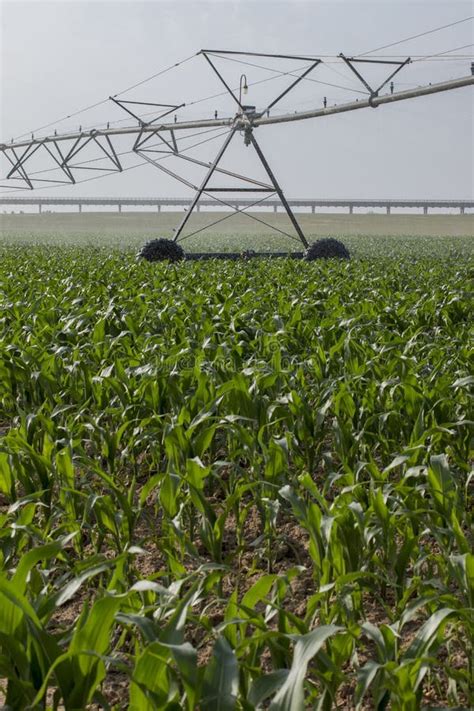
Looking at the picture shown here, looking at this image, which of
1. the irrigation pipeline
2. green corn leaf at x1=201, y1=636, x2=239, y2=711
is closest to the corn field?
green corn leaf at x1=201, y1=636, x2=239, y2=711

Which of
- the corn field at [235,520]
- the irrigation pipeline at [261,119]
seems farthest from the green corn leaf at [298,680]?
the irrigation pipeline at [261,119]

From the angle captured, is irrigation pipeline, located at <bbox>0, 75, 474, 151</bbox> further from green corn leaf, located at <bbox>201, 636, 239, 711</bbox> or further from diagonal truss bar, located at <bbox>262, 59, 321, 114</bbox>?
green corn leaf, located at <bbox>201, 636, 239, 711</bbox>

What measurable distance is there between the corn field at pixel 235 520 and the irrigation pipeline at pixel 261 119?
7773mm

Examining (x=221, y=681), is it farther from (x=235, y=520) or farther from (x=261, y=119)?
(x=261, y=119)

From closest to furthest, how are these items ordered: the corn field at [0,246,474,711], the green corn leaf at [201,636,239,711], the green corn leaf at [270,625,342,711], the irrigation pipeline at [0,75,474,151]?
the green corn leaf at [270,625,342,711] → the green corn leaf at [201,636,239,711] → the corn field at [0,246,474,711] → the irrigation pipeline at [0,75,474,151]

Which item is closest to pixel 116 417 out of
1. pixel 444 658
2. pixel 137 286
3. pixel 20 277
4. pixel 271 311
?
pixel 444 658

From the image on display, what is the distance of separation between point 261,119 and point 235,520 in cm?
1777

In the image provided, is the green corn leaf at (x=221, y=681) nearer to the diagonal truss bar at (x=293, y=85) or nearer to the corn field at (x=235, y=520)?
the corn field at (x=235, y=520)

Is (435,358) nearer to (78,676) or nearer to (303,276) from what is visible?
(78,676)

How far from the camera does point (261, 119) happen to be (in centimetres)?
2038

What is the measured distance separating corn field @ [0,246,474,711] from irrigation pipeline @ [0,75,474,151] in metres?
7.77

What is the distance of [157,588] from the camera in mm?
1960

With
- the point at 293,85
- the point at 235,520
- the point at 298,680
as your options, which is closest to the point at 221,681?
the point at 298,680

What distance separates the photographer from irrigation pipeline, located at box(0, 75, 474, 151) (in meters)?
14.5
